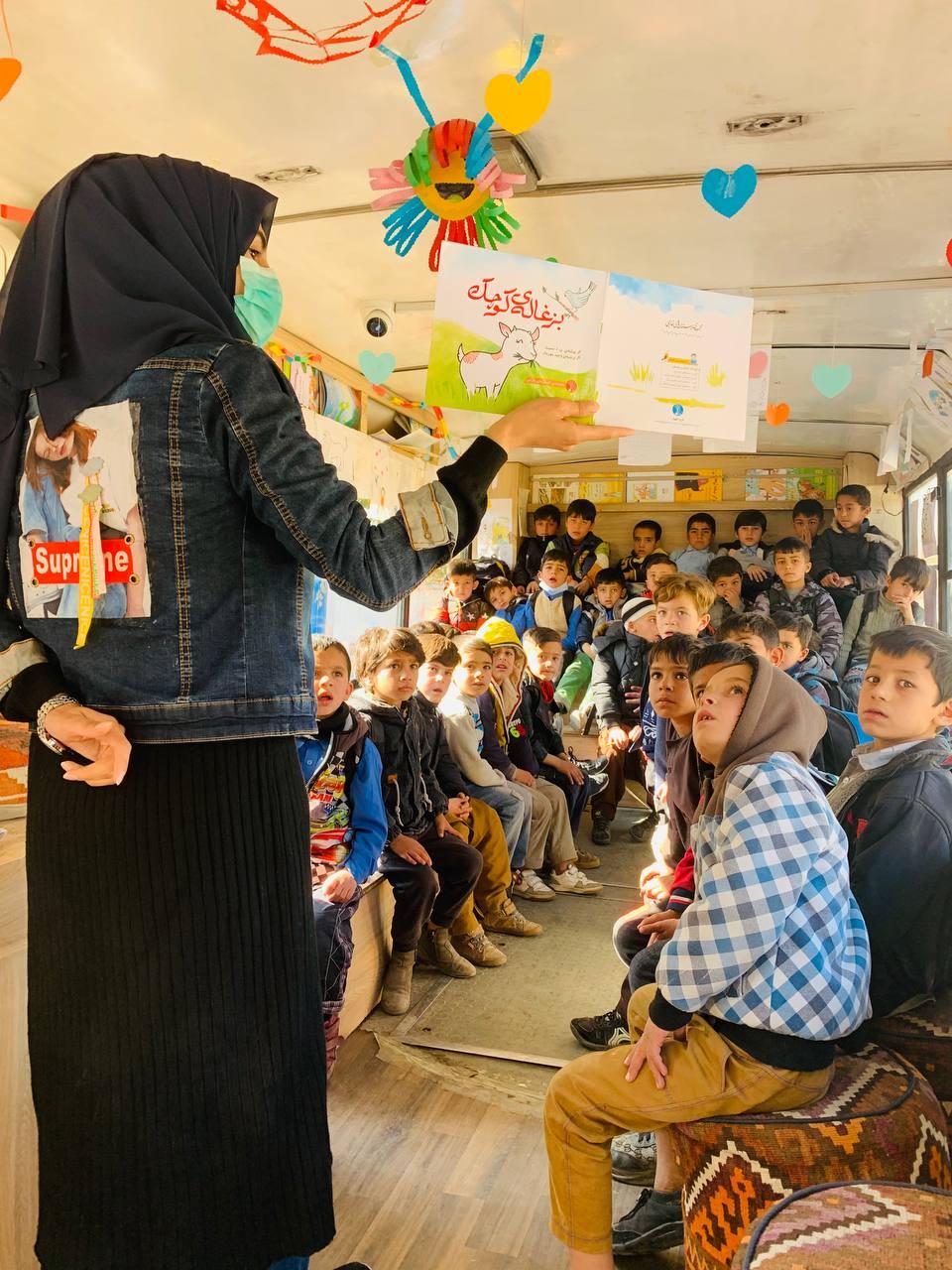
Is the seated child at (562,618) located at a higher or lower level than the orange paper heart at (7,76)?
lower

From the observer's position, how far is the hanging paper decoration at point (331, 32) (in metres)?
2.03

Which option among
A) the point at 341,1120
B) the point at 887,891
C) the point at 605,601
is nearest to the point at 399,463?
the point at 605,601

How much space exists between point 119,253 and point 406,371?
414 cm

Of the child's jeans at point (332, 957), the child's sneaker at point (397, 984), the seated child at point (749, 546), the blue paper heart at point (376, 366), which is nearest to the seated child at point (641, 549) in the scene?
the seated child at point (749, 546)

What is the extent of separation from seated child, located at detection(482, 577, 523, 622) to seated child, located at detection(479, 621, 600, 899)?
1.61 metres

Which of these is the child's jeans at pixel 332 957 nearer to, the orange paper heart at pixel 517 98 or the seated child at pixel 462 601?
the orange paper heart at pixel 517 98

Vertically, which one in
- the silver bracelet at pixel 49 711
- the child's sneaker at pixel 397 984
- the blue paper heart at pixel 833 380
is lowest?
the child's sneaker at pixel 397 984

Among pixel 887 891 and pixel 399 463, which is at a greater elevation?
pixel 399 463

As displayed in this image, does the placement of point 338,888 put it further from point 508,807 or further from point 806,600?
point 806,600

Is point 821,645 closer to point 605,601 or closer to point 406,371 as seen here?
point 605,601

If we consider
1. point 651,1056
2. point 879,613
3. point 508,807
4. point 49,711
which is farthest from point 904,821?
point 879,613

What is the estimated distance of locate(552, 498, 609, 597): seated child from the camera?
6.50 metres

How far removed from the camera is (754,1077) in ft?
4.51

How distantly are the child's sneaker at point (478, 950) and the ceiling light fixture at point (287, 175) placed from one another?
2603mm
